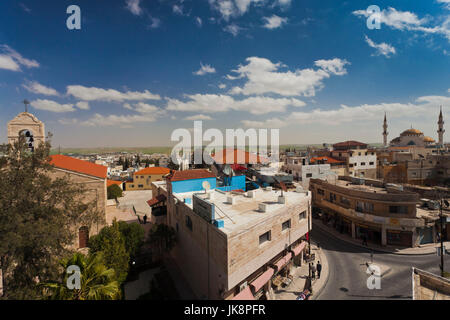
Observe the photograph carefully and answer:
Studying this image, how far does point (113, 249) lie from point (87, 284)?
625cm

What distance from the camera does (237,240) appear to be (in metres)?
13.1

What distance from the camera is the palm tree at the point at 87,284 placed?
10164mm

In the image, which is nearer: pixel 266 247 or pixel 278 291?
pixel 266 247

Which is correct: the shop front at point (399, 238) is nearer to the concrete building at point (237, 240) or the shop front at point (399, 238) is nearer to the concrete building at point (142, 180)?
the concrete building at point (237, 240)

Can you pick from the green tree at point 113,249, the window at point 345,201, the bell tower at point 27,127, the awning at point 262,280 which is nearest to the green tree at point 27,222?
the green tree at point 113,249

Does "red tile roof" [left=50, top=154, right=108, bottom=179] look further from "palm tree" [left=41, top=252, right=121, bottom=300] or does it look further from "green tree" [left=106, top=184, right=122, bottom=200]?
"green tree" [left=106, top=184, right=122, bottom=200]

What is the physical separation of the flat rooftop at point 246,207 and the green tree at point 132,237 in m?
5.25

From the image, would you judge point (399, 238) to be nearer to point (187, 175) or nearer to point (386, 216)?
point (386, 216)

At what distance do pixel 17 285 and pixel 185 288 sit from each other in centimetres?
1173

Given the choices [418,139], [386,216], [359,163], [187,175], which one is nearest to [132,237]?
[187,175]
